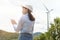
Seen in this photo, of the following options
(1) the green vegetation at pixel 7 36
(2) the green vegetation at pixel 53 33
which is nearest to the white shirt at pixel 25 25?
(2) the green vegetation at pixel 53 33

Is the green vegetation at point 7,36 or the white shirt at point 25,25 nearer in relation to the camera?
the white shirt at point 25,25

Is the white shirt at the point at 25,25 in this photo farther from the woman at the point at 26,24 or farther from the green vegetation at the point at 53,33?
the green vegetation at the point at 53,33

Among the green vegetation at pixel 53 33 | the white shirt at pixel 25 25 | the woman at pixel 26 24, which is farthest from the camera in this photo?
the green vegetation at pixel 53 33

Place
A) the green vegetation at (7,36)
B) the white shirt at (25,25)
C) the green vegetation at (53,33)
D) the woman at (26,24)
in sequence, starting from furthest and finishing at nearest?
the green vegetation at (7,36), the green vegetation at (53,33), the white shirt at (25,25), the woman at (26,24)

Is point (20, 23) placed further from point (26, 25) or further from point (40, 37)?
point (40, 37)

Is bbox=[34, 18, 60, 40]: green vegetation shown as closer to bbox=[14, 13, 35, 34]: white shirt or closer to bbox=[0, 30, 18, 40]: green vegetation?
bbox=[14, 13, 35, 34]: white shirt

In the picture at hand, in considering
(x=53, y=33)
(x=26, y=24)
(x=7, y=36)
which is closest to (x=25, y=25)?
(x=26, y=24)

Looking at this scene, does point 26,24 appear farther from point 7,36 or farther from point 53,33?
point 7,36

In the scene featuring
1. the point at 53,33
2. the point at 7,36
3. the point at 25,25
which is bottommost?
the point at 7,36

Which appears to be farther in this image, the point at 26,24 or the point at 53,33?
the point at 53,33

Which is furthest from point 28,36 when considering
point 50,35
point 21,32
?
point 50,35

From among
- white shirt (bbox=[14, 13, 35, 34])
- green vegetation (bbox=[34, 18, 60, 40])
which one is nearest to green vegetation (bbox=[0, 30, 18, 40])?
green vegetation (bbox=[34, 18, 60, 40])

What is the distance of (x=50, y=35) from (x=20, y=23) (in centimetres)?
294

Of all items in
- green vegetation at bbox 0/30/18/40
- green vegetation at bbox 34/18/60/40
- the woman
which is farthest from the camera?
green vegetation at bbox 0/30/18/40
